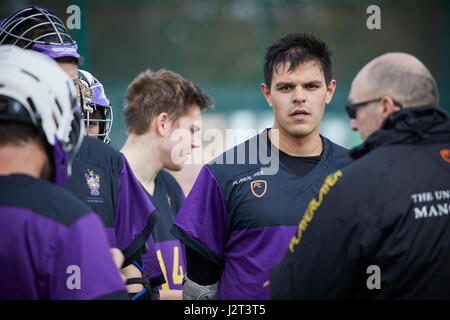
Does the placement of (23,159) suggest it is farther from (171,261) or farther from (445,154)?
(171,261)

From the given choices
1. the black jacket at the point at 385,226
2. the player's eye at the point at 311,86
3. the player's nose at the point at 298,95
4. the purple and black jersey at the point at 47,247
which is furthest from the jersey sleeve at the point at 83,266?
the player's eye at the point at 311,86

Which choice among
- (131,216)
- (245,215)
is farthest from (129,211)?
(245,215)

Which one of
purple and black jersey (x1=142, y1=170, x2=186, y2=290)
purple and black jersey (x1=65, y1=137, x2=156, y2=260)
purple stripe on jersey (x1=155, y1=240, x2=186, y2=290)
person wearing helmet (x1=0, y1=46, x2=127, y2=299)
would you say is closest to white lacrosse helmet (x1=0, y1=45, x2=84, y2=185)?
person wearing helmet (x1=0, y1=46, x2=127, y2=299)

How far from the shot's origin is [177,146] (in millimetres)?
4371

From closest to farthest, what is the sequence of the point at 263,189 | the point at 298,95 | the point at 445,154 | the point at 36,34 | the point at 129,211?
1. the point at 445,154
2. the point at 36,34
3. the point at 129,211
4. the point at 263,189
5. the point at 298,95

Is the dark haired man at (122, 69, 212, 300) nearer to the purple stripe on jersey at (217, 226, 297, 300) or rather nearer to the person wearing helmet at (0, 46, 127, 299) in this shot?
the purple stripe on jersey at (217, 226, 297, 300)

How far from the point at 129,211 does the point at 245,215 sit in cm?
65

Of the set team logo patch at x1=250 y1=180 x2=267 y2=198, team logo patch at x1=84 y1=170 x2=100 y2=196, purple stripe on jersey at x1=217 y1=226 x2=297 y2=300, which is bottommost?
purple stripe on jersey at x1=217 y1=226 x2=297 y2=300

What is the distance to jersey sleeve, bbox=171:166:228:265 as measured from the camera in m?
3.21

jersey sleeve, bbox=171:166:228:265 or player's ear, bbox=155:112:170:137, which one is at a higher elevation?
player's ear, bbox=155:112:170:137

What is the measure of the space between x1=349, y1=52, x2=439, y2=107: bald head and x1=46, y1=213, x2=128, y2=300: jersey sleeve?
1375 mm

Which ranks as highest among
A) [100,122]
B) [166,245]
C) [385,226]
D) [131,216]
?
[100,122]

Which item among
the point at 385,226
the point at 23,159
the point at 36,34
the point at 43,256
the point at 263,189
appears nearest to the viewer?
the point at 43,256

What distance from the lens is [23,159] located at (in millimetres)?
1802
